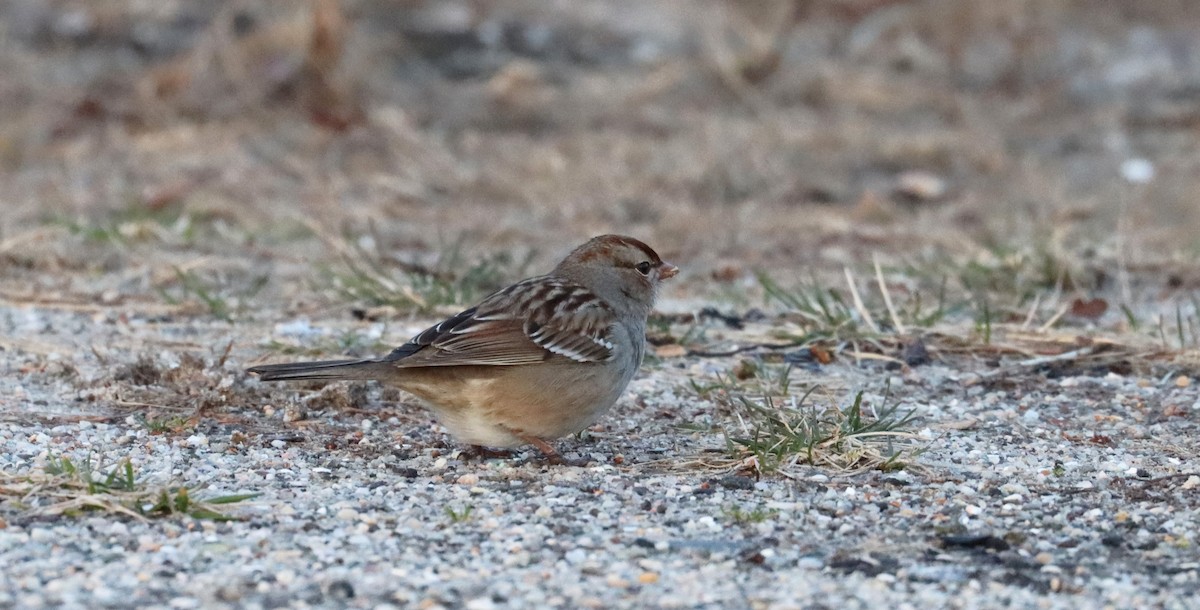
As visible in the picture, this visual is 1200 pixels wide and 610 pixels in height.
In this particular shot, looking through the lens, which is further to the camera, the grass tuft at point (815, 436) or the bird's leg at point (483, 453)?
the bird's leg at point (483, 453)

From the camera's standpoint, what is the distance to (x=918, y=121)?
479 inches

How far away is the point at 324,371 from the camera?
489 cm

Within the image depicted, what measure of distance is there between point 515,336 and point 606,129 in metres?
6.63

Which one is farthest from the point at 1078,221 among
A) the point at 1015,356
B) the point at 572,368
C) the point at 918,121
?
the point at 572,368

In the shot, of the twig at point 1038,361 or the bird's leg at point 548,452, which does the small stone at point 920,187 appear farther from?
the bird's leg at point 548,452

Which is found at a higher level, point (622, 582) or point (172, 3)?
point (172, 3)

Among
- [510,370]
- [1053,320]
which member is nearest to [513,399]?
[510,370]

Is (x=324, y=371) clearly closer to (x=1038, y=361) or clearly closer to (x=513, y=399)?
(x=513, y=399)

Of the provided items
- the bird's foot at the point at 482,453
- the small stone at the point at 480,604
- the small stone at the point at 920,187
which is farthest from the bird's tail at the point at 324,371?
the small stone at the point at 920,187

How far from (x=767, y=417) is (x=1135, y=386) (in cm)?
170

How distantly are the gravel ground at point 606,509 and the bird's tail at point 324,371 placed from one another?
248 millimetres

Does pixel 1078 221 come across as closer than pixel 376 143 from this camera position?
Yes

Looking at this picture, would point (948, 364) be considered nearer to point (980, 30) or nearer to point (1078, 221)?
point (1078, 221)

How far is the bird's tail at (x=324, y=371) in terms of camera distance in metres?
4.85
